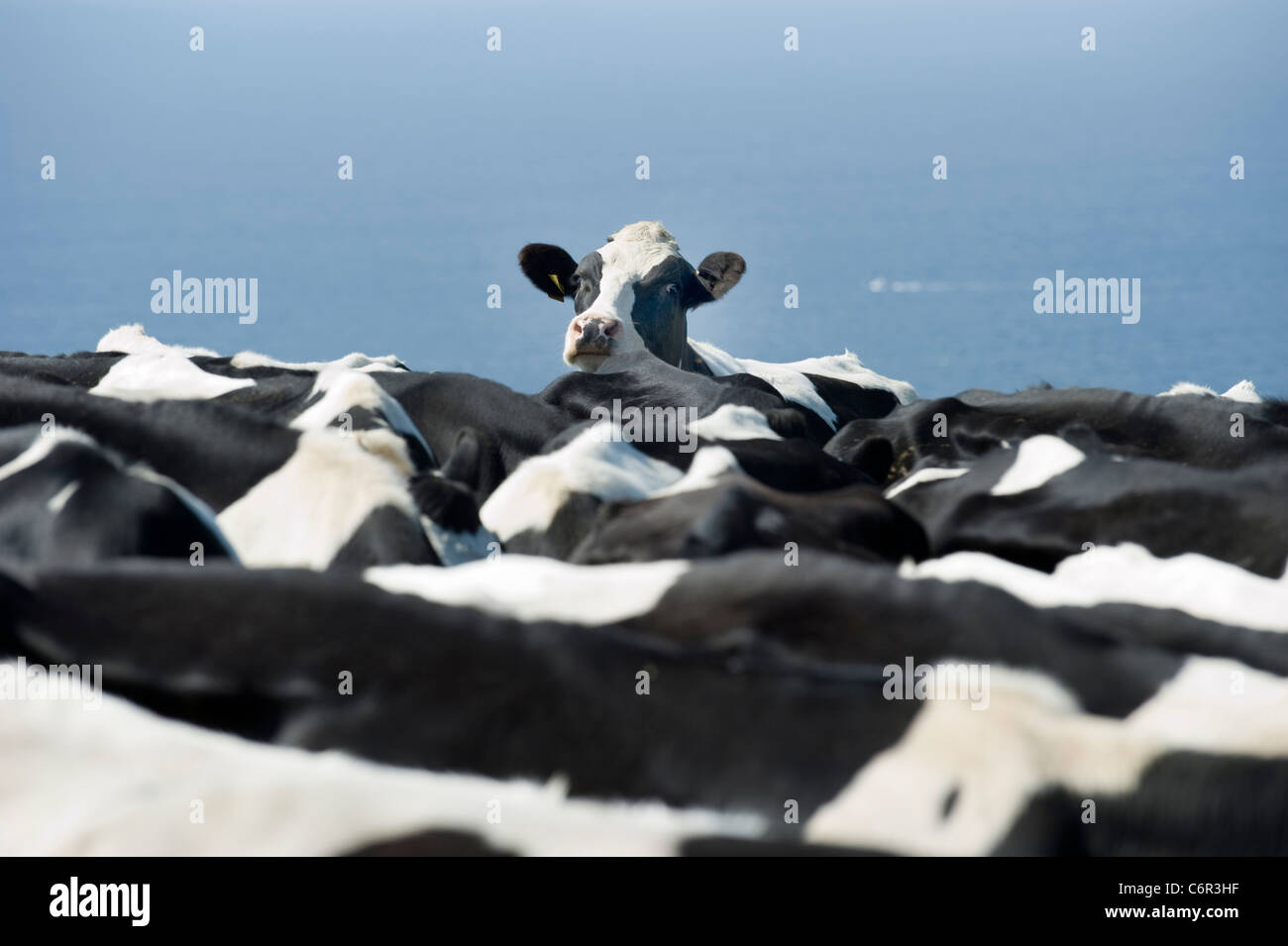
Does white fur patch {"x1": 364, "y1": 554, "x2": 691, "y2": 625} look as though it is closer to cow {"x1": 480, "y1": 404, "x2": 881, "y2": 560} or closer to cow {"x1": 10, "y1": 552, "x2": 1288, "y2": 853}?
cow {"x1": 10, "y1": 552, "x2": 1288, "y2": 853}

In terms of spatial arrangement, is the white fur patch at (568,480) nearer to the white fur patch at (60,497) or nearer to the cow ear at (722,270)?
the white fur patch at (60,497)

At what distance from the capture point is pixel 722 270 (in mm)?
10148

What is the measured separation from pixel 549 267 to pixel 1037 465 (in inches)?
263

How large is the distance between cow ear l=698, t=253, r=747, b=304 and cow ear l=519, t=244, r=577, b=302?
2.85 ft

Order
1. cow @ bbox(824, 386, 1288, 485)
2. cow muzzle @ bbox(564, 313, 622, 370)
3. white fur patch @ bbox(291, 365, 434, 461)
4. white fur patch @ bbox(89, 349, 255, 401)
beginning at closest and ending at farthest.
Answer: white fur patch @ bbox(291, 365, 434, 461) < cow @ bbox(824, 386, 1288, 485) < white fur patch @ bbox(89, 349, 255, 401) < cow muzzle @ bbox(564, 313, 622, 370)

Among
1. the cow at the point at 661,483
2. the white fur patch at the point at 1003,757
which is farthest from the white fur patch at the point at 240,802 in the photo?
the cow at the point at 661,483

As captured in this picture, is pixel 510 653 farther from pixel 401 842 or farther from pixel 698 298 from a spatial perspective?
pixel 698 298

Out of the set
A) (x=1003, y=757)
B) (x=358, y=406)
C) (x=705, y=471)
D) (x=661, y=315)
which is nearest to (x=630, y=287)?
(x=661, y=315)

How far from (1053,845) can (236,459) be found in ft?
7.48

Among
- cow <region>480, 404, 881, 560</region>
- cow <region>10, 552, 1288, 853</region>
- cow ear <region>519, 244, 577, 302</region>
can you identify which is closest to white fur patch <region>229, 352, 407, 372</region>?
cow <region>480, 404, 881, 560</region>

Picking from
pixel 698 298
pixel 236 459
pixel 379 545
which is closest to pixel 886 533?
pixel 379 545

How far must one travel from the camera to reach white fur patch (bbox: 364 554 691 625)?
2.07m
